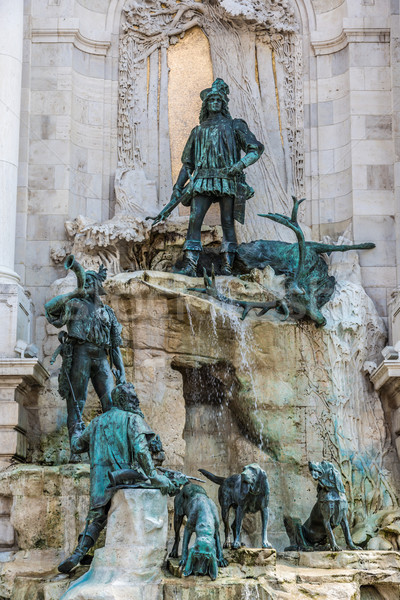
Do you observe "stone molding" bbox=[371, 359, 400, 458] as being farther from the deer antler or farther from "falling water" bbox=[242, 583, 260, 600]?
"falling water" bbox=[242, 583, 260, 600]

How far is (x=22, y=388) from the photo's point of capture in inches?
534

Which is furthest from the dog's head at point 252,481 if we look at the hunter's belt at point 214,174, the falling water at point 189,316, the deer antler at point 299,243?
the hunter's belt at point 214,174

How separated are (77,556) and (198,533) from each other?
1201 mm

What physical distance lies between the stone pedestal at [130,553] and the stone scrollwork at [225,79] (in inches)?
294

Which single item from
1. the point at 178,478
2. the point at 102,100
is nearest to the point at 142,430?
the point at 178,478

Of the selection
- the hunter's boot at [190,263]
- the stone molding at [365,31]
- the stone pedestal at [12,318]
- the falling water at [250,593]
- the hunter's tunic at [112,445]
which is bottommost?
the falling water at [250,593]

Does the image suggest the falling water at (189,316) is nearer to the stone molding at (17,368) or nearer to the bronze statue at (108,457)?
the stone molding at (17,368)

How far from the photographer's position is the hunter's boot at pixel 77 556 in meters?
9.98

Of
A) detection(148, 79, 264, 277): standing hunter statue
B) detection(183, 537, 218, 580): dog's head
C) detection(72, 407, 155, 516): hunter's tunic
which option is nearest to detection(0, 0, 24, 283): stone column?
detection(148, 79, 264, 277): standing hunter statue

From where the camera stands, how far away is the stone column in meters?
14.7

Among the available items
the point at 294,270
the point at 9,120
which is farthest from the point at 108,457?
the point at 9,120

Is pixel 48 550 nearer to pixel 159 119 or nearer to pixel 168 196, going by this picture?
pixel 168 196

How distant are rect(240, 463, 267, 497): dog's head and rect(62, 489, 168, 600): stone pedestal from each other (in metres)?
1.31

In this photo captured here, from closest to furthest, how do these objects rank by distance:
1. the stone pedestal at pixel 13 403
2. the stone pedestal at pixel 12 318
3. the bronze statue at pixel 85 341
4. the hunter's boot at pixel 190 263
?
the bronze statue at pixel 85 341 → the stone pedestal at pixel 13 403 → the stone pedestal at pixel 12 318 → the hunter's boot at pixel 190 263
